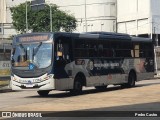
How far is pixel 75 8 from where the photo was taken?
379 ft

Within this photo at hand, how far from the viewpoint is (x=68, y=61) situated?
23156 millimetres

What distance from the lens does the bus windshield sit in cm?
2231

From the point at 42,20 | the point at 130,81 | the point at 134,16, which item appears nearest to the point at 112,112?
the point at 130,81

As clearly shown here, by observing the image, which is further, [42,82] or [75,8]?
[75,8]

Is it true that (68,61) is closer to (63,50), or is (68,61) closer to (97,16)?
(63,50)

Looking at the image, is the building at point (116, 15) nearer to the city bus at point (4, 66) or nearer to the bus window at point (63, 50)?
the city bus at point (4, 66)

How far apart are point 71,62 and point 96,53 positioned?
262 centimetres

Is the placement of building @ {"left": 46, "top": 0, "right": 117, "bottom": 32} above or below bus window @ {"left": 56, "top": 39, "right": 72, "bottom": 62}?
above

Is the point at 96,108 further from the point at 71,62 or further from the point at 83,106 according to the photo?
the point at 71,62

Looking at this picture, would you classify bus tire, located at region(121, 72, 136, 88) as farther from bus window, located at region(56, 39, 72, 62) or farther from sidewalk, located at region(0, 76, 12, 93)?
sidewalk, located at region(0, 76, 12, 93)

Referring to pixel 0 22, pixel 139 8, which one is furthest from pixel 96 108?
pixel 0 22

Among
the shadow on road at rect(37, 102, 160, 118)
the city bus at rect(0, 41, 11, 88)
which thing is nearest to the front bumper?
the shadow on road at rect(37, 102, 160, 118)

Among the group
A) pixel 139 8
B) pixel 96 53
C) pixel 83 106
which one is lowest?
pixel 83 106

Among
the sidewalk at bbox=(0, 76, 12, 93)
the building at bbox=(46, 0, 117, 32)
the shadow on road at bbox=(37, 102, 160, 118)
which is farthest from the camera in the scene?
the building at bbox=(46, 0, 117, 32)
